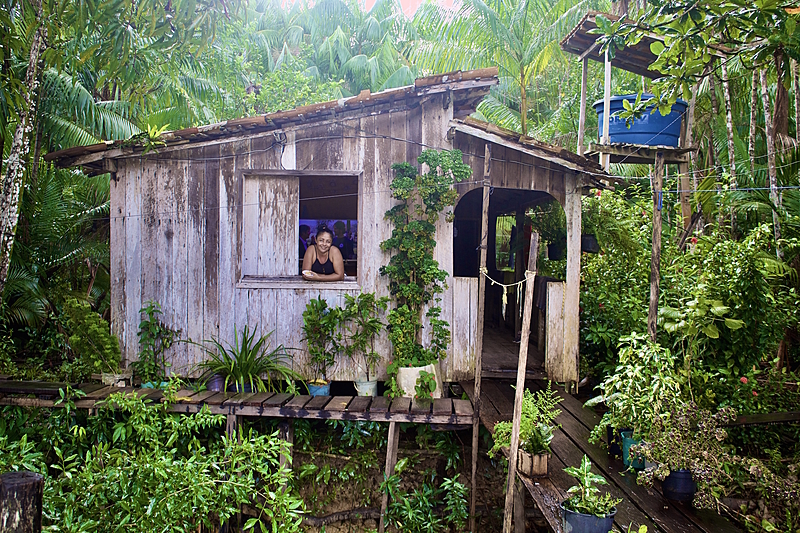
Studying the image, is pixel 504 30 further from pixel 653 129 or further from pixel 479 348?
pixel 479 348

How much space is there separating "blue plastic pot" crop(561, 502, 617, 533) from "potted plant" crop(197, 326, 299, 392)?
12.1ft

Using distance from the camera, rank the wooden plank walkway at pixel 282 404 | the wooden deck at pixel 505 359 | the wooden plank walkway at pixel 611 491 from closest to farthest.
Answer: the wooden plank walkway at pixel 611 491
the wooden plank walkway at pixel 282 404
the wooden deck at pixel 505 359

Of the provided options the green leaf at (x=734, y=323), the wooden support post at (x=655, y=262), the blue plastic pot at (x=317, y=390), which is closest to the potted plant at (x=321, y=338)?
the blue plastic pot at (x=317, y=390)

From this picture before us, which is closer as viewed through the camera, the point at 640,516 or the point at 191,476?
the point at 640,516

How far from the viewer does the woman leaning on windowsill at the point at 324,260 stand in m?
6.34

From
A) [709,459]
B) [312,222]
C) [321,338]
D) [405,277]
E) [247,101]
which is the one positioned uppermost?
[247,101]

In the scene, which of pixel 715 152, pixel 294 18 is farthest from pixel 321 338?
pixel 294 18

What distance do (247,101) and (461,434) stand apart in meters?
10.1

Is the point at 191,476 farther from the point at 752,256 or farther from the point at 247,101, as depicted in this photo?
the point at 247,101

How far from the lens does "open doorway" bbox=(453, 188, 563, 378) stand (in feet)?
23.4

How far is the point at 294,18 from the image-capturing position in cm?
2177

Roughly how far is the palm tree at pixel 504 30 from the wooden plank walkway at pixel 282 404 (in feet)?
30.5

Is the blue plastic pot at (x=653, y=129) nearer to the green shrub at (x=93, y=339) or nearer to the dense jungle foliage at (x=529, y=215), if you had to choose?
the dense jungle foliage at (x=529, y=215)

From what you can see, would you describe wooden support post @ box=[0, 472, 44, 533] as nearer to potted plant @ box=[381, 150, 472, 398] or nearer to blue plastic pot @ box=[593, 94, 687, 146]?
potted plant @ box=[381, 150, 472, 398]
